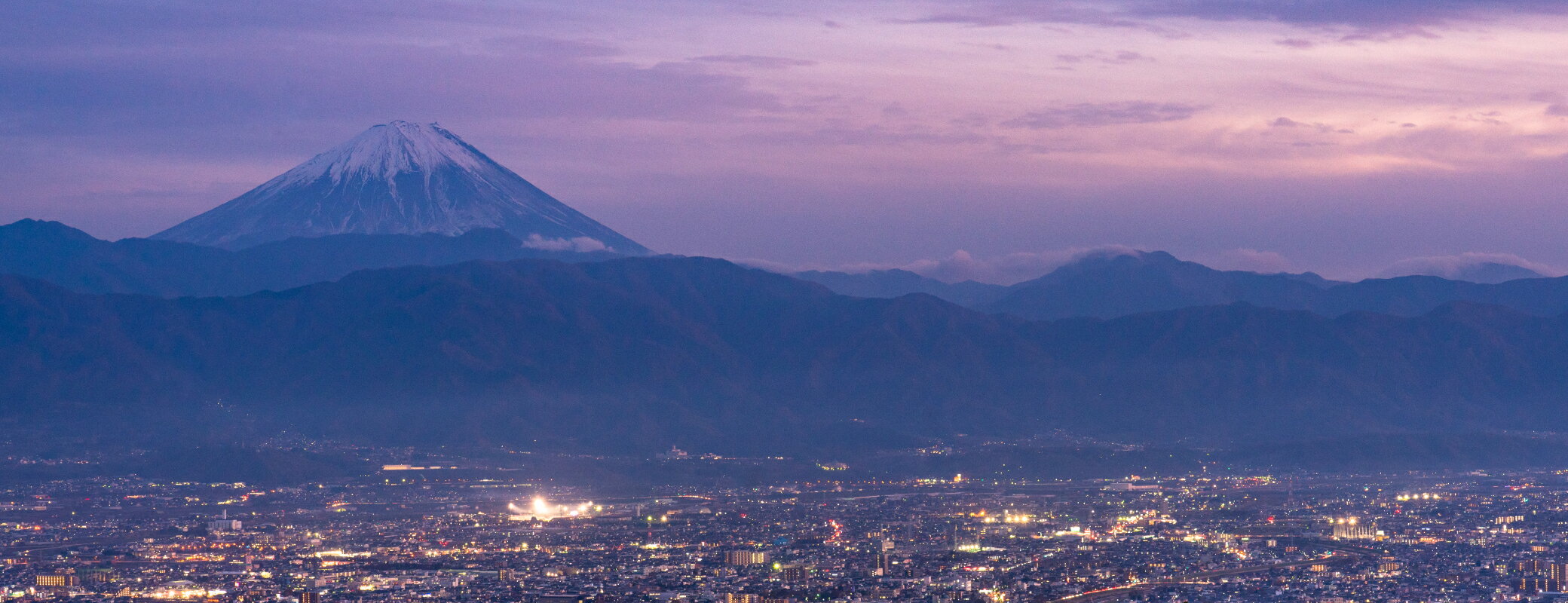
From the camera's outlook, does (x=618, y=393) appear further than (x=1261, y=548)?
Yes

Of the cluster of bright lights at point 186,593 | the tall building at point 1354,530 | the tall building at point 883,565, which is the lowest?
the cluster of bright lights at point 186,593

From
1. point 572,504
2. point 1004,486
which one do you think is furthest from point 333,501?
point 1004,486

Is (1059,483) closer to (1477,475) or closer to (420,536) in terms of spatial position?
(1477,475)

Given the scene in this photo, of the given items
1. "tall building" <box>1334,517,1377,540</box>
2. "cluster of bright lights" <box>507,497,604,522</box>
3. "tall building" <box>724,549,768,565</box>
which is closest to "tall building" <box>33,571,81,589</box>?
"tall building" <box>724,549,768,565</box>

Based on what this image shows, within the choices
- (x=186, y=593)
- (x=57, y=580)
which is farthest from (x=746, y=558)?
(x=57, y=580)

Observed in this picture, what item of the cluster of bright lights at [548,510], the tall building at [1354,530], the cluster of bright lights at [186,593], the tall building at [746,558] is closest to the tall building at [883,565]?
the tall building at [746,558]

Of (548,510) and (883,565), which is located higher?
(548,510)

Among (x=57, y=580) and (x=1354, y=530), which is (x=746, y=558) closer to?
(x=57, y=580)

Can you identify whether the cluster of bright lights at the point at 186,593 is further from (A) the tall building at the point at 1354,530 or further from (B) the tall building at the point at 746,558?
(A) the tall building at the point at 1354,530
